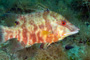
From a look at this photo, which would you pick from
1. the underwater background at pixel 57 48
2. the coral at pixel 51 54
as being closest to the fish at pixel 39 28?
the underwater background at pixel 57 48

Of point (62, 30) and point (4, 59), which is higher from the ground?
point (62, 30)

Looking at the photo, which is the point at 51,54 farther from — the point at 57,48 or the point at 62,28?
the point at 62,28

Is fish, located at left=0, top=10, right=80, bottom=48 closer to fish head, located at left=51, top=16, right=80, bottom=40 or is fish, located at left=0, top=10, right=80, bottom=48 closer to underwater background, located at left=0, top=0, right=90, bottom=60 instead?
fish head, located at left=51, top=16, right=80, bottom=40

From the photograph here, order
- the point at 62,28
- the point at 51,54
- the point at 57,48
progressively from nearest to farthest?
the point at 62,28 < the point at 51,54 < the point at 57,48

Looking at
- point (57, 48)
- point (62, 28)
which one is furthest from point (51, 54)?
point (62, 28)

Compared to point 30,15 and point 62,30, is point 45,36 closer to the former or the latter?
point 62,30

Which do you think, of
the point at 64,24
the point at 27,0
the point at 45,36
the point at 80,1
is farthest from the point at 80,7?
the point at 45,36

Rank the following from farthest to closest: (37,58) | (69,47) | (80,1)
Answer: (80,1) → (69,47) → (37,58)

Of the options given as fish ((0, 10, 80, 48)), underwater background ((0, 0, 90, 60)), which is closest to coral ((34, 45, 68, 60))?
underwater background ((0, 0, 90, 60))
